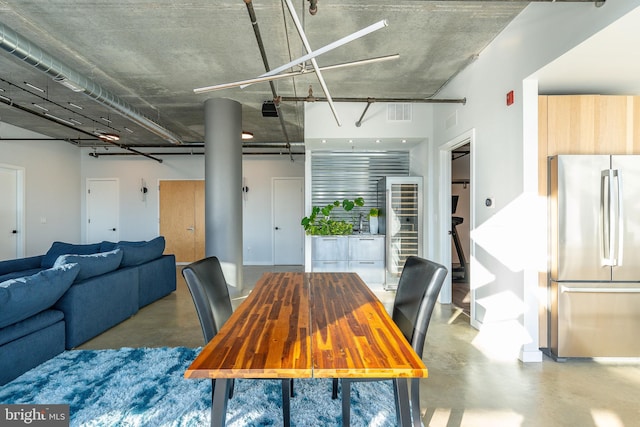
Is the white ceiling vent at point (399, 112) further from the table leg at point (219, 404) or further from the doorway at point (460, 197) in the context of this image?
the table leg at point (219, 404)

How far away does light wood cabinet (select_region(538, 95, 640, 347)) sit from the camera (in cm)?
283

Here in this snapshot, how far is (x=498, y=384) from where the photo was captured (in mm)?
2373

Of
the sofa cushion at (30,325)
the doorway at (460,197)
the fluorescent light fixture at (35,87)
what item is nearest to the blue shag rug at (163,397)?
the sofa cushion at (30,325)

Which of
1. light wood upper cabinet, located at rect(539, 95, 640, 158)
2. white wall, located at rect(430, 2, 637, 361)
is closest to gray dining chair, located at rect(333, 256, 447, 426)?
white wall, located at rect(430, 2, 637, 361)

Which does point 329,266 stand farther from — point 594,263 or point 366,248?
point 594,263

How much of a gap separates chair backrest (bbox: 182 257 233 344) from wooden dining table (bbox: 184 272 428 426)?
173 mm

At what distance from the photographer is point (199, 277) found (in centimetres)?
174

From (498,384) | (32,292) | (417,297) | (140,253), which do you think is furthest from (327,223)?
(32,292)

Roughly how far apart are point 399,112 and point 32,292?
4.78 meters

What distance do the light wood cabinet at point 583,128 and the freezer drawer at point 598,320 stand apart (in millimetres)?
165

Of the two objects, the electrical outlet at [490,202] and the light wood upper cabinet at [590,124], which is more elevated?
the light wood upper cabinet at [590,124]

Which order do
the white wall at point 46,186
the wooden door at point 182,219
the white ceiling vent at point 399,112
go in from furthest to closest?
1. the wooden door at point 182,219
2. the white wall at point 46,186
3. the white ceiling vent at point 399,112

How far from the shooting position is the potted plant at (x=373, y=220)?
Answer: 5.30m

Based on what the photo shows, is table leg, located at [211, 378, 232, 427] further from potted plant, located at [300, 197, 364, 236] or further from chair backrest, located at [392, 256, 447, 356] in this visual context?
potted plant, located at [300, 197, 364, 236]
